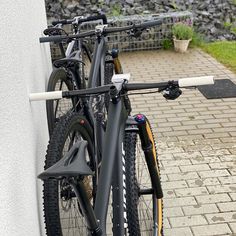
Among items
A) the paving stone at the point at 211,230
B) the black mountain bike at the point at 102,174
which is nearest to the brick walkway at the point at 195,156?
the paving stone at the point at 211,230

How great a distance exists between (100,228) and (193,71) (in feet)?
18.1

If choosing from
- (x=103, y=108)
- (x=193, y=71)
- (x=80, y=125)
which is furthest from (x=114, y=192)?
(x=193, y=71)

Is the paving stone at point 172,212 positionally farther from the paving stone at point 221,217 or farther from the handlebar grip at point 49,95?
the handlebar grip at point 49,95

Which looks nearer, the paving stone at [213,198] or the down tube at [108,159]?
the down tube at [108,159]

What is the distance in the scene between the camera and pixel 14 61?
1.89 meters

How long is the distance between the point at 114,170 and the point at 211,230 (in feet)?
4.60

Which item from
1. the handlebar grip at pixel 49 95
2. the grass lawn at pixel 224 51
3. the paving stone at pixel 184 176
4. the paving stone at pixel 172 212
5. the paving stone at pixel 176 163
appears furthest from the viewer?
the grass lawn at pixel 224 51

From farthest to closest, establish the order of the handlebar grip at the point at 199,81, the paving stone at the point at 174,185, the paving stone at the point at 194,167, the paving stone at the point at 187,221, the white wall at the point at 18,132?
1. the paving stone at the point at 194,167
2. the paving stone at the point at 174,185
3. the paving stone at the point at 187,221
4. the handlebar grip at the point at 199,81
5. the white wall at the point at 18,132

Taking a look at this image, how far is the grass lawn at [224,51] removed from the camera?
7155mm

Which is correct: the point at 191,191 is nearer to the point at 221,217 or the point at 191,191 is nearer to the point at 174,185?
the point at 174,185

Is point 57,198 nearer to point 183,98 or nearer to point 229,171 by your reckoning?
point 229,171

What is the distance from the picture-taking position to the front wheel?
1.97 m

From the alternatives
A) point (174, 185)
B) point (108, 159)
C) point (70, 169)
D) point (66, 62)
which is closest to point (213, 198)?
point (174, 185)

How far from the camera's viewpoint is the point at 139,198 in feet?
8.32
